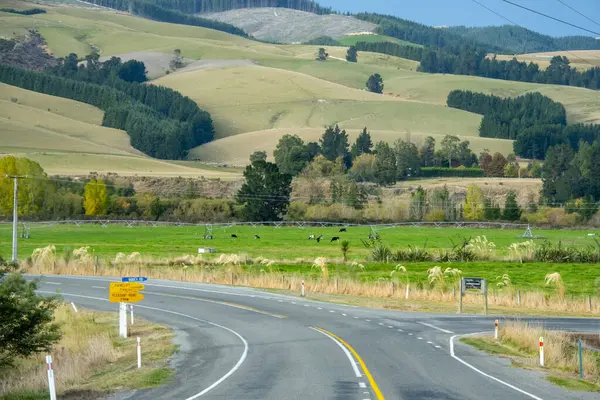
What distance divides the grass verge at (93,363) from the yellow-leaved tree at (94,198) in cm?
7421

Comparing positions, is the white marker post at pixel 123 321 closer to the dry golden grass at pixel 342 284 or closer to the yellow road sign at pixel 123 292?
the yellow road sign at pixel 123 292

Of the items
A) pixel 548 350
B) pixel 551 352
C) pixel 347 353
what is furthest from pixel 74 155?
pixel 551 352

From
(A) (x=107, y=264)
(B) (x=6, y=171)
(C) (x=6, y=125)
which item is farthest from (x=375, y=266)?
(C) (x=6, y=125)

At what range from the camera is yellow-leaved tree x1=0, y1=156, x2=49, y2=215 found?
10962 cm

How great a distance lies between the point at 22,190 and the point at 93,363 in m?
85.2

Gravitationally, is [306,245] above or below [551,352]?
above

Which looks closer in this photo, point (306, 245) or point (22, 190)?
point (306, 245)

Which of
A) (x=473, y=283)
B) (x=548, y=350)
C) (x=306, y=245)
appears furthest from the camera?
(x=306, y=245)

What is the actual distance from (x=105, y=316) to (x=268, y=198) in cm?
7451

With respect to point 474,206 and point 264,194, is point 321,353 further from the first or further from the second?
point 474,206

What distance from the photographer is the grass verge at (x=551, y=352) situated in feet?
87.1

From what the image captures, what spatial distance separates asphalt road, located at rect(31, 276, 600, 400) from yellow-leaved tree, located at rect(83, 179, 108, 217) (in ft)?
210

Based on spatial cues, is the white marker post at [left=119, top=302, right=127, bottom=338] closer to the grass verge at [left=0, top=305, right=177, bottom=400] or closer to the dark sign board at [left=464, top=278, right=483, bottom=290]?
the grass verge at [left=0, top=305, right=177, bottom=400]

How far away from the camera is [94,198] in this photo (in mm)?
115812
